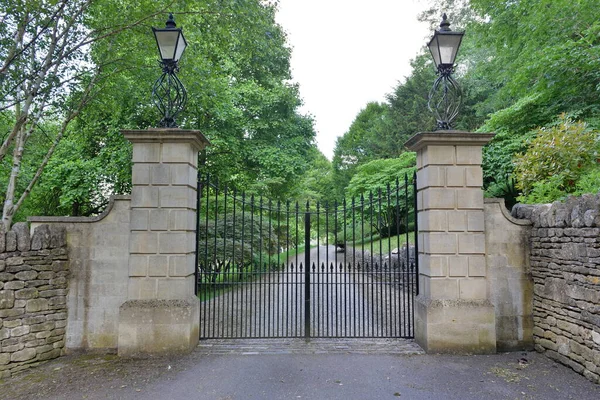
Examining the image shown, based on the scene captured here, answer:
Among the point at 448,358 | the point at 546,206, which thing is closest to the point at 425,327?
the point at 448,358

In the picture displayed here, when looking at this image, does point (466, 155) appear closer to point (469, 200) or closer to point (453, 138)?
point (453, 138)

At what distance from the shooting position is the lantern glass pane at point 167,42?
458 cm

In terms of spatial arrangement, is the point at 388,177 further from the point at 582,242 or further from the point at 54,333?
the point at 54,333

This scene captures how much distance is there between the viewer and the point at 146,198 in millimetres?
4637

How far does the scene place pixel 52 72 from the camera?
19.7 feet

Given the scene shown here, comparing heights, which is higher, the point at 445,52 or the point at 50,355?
the point at 445,52

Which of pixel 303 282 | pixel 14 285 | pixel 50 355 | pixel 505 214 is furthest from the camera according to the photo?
pixel 303 282

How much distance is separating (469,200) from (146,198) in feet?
15.6

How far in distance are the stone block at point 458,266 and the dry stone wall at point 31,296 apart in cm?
557

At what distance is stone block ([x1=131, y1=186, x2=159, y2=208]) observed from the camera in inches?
183

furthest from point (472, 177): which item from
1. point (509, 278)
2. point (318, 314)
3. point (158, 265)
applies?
point (158, 265)

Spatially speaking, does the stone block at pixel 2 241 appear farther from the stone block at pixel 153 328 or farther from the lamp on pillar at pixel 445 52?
the lamp on pillar at pixel 445 52

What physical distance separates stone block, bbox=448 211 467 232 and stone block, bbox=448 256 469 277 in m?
0.41

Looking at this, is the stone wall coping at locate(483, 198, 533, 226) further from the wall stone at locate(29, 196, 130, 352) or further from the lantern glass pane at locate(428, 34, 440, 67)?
the wall stone at locate(29, 196, 130, 352)
